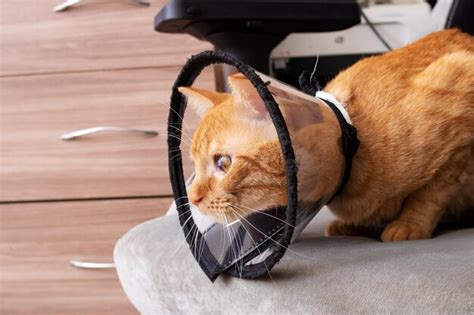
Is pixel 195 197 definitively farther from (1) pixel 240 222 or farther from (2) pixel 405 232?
(2) pixel 405 232

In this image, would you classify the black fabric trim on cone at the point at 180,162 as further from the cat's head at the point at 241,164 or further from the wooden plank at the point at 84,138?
the wooden plank at the point at 84,138

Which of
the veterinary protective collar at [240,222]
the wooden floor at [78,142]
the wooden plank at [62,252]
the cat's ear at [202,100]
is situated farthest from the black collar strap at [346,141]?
the wooden plank at [62,252]

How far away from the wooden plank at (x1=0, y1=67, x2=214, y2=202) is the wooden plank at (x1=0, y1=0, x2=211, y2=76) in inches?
1.2

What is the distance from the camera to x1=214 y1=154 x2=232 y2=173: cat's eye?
0.57 m

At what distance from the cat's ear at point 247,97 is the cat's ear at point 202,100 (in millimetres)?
62

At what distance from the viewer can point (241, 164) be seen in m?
0.55

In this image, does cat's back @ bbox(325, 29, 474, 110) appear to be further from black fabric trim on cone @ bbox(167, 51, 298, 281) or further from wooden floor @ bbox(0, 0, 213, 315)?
wooden floor @ bbox(0, 0, 213, 315)

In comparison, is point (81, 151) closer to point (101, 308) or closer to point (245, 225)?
point (101, 308)

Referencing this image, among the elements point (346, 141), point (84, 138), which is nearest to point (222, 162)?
point (346, 141)

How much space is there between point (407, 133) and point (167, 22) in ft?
1.38

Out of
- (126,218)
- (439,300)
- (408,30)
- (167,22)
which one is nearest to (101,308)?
(126,218)

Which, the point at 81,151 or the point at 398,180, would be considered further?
the point at 81,151

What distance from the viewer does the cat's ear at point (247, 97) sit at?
0.52m

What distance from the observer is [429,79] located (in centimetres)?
65
